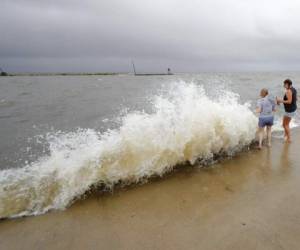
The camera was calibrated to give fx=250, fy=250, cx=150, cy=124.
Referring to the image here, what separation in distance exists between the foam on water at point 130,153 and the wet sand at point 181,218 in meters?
0.30

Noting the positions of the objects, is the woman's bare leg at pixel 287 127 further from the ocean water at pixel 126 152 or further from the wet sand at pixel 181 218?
the wet sand at pixel 181 218

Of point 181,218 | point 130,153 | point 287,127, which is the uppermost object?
point 130,153

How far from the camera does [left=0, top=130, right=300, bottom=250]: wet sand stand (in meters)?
2.85

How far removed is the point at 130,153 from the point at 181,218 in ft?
5.79

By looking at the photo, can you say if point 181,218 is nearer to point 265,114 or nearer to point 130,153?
point 130,153

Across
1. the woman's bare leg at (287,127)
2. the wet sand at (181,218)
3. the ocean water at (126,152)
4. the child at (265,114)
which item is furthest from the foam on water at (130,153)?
the woman's bare leg at (287,127)

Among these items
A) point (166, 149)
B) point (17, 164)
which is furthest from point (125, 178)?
point (17, 164)

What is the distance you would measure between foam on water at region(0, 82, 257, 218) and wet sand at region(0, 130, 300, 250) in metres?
0.30

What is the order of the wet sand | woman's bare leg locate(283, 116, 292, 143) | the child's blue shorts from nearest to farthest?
the wet sand → the child's blue shorts → woman's bare leg locate(283, 116, 292, 143)

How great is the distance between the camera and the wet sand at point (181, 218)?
285 centimetres

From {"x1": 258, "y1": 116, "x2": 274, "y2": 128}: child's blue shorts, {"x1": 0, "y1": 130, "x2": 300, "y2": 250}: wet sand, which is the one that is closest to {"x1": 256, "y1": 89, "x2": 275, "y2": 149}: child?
{"x1": 258, "y1": 116, "x2": 274, "y2": 128}: child's blue shorts

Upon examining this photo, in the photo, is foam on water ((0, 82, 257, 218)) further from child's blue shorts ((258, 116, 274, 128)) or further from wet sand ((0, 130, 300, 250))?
child's blue shorts ((258, 116, 274, 128))

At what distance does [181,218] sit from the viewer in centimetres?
327

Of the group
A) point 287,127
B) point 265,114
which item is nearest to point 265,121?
point 265,114
